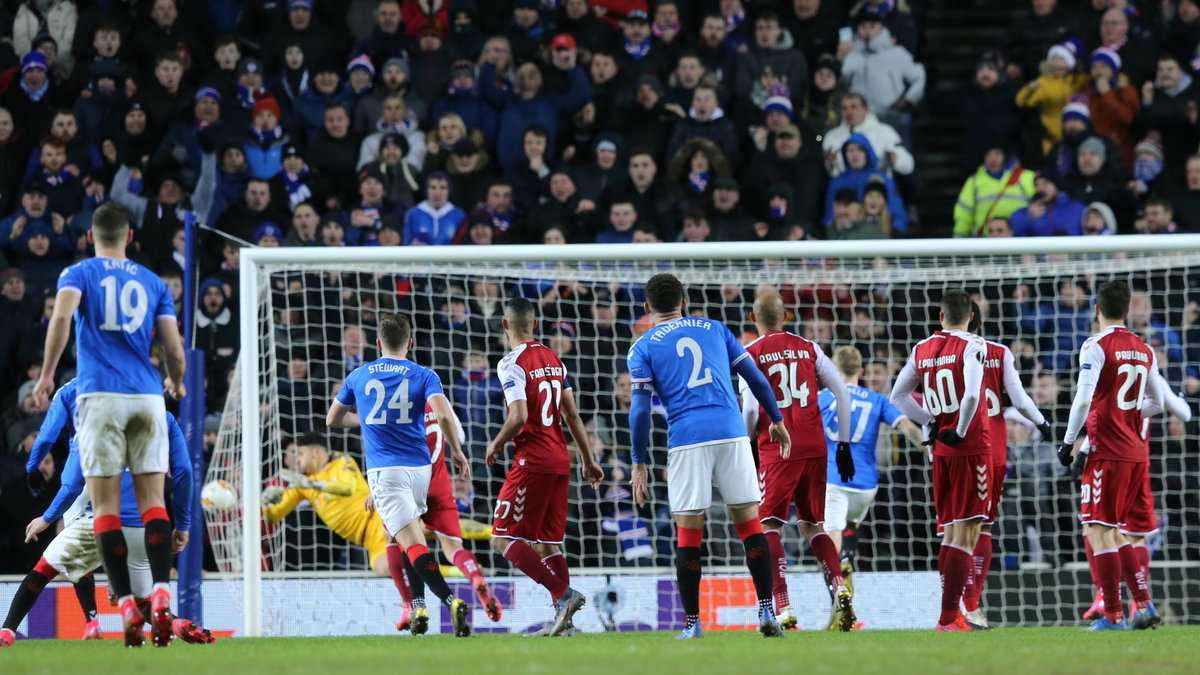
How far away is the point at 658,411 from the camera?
1305 cm

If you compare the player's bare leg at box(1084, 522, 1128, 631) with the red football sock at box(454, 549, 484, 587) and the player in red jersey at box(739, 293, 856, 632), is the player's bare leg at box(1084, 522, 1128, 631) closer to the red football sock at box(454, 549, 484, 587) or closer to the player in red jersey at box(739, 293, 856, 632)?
the player in red jersey at box(739, 293, 856, 632)

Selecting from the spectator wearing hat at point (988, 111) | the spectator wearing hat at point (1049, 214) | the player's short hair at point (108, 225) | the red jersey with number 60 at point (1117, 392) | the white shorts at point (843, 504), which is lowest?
the white shorts at point (843, 504)

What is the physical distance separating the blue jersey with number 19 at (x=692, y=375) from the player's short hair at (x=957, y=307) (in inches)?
76.3

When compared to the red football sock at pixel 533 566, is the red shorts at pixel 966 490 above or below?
above

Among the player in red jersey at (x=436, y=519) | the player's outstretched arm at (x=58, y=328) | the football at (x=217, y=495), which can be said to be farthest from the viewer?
the football at (x=217, y=495)

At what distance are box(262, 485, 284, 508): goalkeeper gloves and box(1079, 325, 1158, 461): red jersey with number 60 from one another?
18.1 feet

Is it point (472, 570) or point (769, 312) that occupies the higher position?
point (769, 312)

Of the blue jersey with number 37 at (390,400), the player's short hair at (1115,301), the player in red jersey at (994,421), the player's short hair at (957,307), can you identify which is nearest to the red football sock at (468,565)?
the blue jersey with number 37 at (390,400)

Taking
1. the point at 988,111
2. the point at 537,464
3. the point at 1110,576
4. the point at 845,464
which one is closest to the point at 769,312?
the point at 845,464

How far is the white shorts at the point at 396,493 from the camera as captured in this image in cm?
933

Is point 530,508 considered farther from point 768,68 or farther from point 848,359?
point 768,68

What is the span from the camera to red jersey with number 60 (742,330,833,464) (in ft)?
31.1

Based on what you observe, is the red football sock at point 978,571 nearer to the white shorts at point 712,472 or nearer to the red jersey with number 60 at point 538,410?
the white shorts at point 712,472

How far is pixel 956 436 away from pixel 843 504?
1.95 meters
